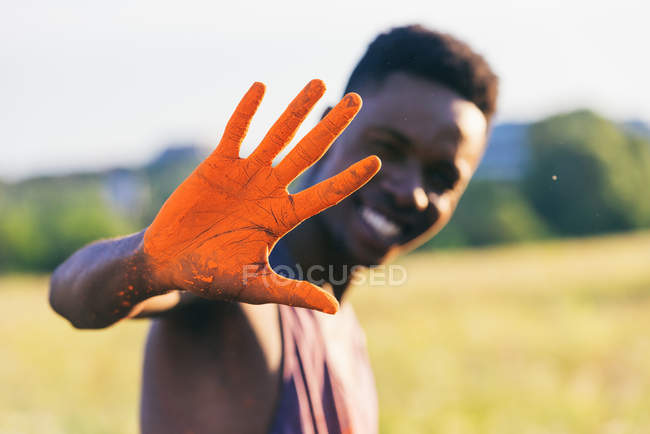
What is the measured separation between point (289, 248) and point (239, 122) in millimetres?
770

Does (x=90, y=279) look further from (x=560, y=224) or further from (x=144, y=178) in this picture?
(x=144, y=178)

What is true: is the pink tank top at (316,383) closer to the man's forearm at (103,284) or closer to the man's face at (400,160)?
the man's face at (400,160)

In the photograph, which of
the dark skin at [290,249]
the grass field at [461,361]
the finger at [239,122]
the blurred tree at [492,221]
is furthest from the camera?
the blurred tree at [492,221]

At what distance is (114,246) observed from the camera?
1.56m

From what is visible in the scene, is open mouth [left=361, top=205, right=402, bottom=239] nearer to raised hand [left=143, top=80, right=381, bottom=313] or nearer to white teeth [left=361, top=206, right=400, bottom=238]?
white teeth [left=361, top=206, right=400, bottom=238]

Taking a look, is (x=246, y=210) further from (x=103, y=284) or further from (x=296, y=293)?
(x=103, y=284)

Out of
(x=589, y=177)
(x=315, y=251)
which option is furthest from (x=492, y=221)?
(x=315, y=251)

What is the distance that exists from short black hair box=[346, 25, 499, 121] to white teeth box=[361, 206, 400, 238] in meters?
0.44

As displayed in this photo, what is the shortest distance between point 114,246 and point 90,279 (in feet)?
0.32

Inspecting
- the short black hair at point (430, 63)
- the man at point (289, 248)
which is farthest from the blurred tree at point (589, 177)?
the man at point (289, 248)

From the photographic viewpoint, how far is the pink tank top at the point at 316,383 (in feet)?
5.97

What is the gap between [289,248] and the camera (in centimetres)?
212

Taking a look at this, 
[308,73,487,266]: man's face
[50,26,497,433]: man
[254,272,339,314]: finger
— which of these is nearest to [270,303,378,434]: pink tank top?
[50,26,497,433]: man

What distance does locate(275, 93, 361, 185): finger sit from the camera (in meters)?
1.43
